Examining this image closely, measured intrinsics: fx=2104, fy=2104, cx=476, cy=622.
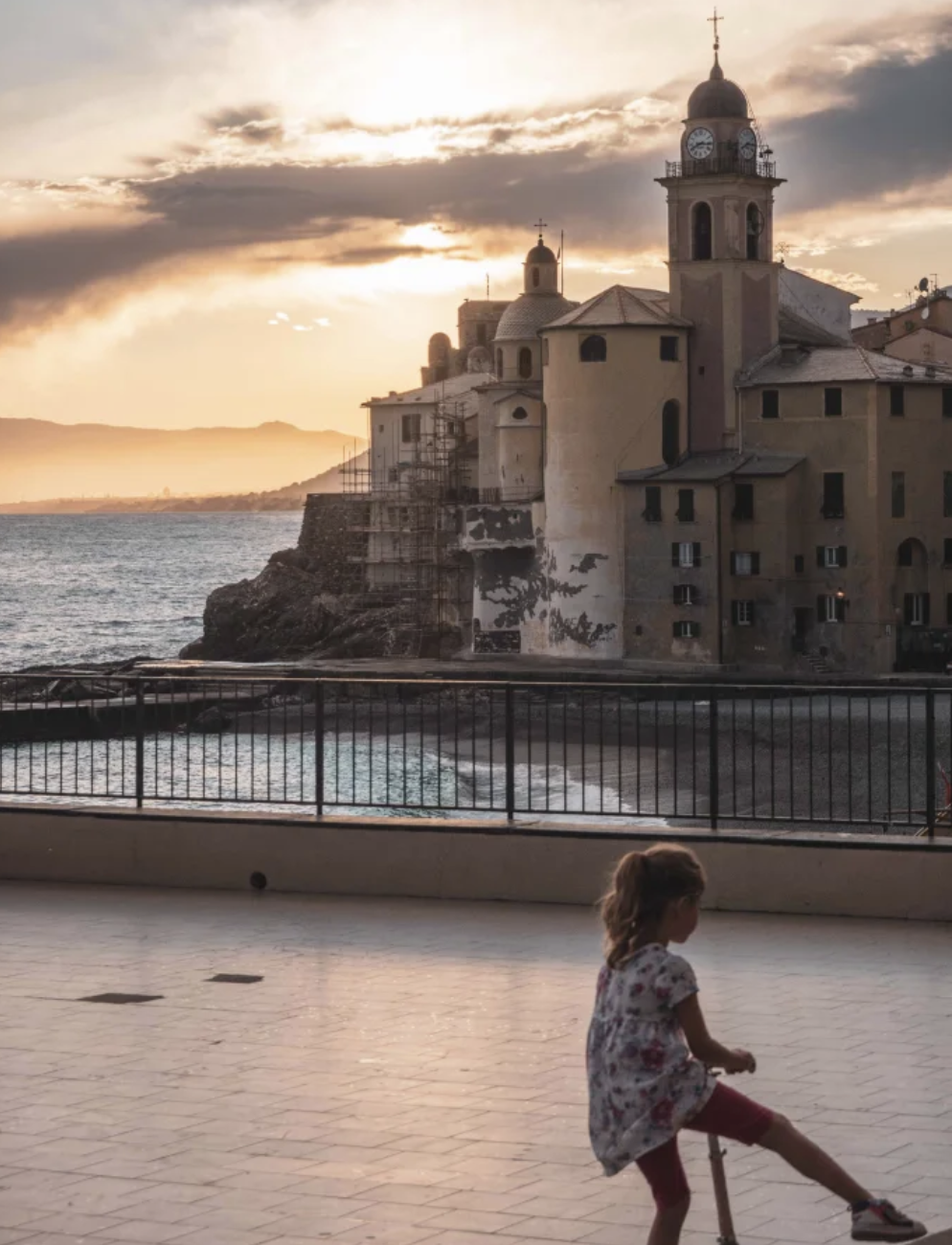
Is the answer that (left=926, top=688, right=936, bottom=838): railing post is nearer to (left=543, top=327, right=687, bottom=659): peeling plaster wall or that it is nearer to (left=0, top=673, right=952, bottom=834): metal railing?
(left=0, top=673, right=952, bottom=834): metal railing

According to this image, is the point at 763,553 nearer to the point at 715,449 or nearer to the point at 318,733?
the point at 715,449

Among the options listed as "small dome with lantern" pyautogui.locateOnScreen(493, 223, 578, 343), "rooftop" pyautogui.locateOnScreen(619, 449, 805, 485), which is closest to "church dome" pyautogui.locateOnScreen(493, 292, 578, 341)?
"small dome with lantern" pyautogui.locateOnScreen(493, 223, 578, 343)

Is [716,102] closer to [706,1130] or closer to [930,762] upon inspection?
[930,762]

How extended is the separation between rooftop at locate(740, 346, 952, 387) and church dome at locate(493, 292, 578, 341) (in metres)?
16.9

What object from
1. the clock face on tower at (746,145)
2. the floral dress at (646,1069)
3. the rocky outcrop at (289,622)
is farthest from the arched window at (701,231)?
the floral dress at (646,1069)

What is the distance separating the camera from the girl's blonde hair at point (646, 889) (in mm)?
5805

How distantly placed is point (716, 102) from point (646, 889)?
73701mm

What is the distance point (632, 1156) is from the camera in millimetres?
5836

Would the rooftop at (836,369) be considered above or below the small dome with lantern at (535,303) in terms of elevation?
below

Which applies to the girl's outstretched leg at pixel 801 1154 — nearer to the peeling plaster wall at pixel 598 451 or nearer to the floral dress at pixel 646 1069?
the floral dress at pixel 646 1069

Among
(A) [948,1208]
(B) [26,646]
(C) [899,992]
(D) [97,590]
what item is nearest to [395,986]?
(C) [899,992]

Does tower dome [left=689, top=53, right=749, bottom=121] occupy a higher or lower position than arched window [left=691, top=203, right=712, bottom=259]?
higher

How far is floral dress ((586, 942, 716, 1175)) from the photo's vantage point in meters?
5.86

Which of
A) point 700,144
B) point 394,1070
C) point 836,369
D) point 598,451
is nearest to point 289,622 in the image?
point 598,451
